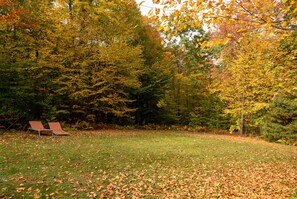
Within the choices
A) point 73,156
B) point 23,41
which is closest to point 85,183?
point 73,156

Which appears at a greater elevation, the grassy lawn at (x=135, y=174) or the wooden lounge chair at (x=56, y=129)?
the wooden lounge chair at (x=56, y=129)

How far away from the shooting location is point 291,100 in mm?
13547

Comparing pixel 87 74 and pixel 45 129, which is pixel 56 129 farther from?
pixel 87 74

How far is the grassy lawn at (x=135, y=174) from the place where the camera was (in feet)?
14.5

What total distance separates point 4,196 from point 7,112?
9.41 m

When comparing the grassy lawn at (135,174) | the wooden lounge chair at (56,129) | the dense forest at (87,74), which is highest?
the dense forest at (87,74)

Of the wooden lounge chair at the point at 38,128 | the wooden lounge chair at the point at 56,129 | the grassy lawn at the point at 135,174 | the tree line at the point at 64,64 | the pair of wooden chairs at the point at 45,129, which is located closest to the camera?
the grassy lawn at the point at 135,174

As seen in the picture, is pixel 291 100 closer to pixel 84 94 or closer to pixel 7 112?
pixel 84 94

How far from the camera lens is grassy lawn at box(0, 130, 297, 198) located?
4418 millimetres

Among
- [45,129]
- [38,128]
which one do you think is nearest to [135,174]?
[45,129]

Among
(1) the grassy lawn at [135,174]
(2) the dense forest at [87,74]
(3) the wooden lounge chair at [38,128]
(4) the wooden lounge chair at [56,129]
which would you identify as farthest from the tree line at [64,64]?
(1) the grassy lawn at [135,174]

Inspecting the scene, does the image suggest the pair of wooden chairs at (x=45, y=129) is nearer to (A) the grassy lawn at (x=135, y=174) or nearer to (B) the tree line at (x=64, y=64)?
(B) the tree line at (x=64, y=64)

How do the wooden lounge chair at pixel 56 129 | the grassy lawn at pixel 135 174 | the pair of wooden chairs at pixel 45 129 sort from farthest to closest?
the wooden lounge chair at pixel 56 129 → the pair of wooden chairs at pixel 45 129 → the grassy lawn at pixel 135 174

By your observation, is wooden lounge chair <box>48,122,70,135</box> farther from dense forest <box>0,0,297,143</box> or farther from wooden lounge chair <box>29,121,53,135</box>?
dense forest <box>0,0,297,143</box>
